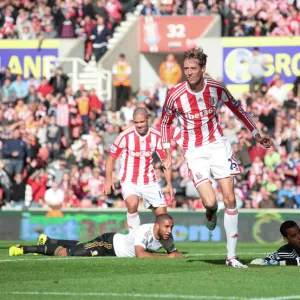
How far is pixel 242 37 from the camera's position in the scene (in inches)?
1224

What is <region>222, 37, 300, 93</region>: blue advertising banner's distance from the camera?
30766mm

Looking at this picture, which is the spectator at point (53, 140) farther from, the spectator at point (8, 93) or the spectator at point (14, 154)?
the spectator at point (8, 93)

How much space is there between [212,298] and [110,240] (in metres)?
5.10

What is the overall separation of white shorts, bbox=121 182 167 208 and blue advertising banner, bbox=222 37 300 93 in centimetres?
1562

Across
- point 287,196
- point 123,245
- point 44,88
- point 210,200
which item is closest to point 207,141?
point 210,200

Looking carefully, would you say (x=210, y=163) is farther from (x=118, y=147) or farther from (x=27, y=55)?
(x=27, y=55)

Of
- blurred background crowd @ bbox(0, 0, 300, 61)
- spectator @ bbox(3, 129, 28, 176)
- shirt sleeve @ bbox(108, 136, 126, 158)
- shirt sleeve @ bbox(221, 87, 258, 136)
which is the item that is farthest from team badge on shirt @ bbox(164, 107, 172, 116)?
blurred background crowd @ bbox(0, 0, 300, 61)

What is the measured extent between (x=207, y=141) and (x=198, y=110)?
398mm

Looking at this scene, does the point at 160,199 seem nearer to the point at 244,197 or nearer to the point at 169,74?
the point at 244,197

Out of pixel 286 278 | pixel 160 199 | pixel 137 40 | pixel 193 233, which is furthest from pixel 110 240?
pixel 137 40

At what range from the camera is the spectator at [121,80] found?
30.5m

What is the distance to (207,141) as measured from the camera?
12.5 m

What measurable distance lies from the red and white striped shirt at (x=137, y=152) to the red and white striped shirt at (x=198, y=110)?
284 centimetres

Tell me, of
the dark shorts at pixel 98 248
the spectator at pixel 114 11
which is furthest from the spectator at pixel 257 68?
the dark shorts at pixel 98 248
